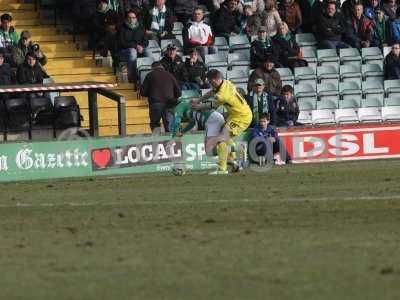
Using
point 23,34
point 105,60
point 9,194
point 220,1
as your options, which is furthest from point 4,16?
point 9,194

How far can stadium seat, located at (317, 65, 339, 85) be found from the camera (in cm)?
3275

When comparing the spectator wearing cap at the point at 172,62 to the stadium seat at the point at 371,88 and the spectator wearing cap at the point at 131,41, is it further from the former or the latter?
the stadium seat at the point at 371,88

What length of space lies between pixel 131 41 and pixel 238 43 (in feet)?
9.33

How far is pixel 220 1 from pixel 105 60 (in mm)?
3389

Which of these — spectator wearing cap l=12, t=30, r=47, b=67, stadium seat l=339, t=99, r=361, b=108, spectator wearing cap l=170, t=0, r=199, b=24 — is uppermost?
spectator wearing cap l=170, t=0, r=199, b=24

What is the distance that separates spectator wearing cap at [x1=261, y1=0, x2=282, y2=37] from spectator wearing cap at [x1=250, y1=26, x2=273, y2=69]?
776 mm

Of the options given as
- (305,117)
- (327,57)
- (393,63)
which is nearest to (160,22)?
(305,117)

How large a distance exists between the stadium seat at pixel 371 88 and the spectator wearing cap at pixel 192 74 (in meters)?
4.28

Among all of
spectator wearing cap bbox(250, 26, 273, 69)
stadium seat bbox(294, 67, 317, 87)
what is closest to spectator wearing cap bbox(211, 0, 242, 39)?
spectator wearing cap bbox(250, 26, 273, 69)

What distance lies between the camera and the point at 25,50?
29.8m

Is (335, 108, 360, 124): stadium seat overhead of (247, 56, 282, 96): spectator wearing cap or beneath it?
beneath

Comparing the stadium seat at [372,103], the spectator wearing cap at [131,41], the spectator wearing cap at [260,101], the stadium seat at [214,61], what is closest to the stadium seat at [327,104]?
the stadium seat at [372,103]

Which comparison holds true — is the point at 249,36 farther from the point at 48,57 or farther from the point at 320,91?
the point at 48,57

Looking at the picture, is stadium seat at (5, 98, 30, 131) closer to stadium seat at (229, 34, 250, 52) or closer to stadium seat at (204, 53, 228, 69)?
stadium seat at (204, 53, 228, 69)
